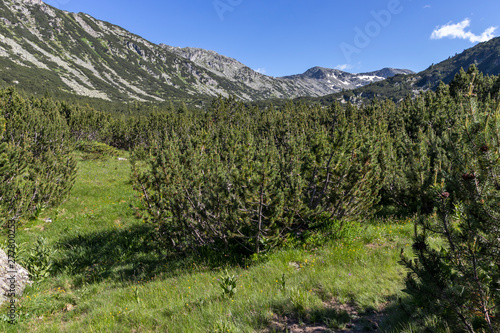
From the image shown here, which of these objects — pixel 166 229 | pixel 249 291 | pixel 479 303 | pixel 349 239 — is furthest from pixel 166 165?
pixel 479 303

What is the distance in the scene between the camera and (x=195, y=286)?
6.23 m

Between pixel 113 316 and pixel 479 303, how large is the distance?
6333 millimetres

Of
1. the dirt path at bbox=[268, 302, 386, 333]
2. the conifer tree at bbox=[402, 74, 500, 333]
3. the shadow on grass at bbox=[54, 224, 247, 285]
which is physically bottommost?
the shadow on grass at bbox=[54, 224, 247, 285]

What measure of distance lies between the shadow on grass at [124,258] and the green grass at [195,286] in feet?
0.13

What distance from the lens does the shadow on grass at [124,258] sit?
7.95 metres

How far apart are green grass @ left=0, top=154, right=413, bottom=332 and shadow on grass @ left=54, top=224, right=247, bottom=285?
0.04 m

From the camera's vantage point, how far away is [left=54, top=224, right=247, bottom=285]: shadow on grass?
7.95 metres

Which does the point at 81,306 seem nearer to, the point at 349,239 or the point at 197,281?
the point at 197,281

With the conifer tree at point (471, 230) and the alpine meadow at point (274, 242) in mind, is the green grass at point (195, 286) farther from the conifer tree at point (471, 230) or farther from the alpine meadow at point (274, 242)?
the conifer tree at point (471, 230)

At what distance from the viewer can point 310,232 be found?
320 inches

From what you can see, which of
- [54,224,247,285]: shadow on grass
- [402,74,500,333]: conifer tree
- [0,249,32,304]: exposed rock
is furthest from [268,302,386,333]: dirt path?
[0,249,32,304]: exposed rock

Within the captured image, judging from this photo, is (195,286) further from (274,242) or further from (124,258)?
(124,258)

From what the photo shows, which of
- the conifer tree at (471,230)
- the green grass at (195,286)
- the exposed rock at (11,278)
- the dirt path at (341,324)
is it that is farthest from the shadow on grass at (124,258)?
the conifer tree at (471,230)

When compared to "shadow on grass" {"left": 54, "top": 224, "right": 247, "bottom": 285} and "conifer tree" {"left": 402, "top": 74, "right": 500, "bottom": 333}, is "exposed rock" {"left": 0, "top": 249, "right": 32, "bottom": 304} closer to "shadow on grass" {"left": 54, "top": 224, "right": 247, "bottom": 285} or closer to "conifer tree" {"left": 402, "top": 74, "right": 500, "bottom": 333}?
"shadow on grass" {"left": 54, "top": 224, "right": 247, "bottom": 285}
